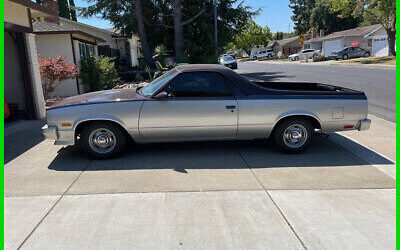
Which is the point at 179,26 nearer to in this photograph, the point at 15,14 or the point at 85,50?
the point at 85,50

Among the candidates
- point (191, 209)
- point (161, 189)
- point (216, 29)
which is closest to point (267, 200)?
point (191, 209)

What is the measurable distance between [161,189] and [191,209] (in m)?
0.69

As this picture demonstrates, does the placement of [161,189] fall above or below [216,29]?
below

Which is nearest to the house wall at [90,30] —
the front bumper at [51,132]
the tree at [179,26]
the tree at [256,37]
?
the tree at [179,26]

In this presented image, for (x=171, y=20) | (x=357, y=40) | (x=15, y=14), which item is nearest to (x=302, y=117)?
(x=15, y=14)

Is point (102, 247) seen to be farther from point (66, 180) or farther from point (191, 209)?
point (66, 180)

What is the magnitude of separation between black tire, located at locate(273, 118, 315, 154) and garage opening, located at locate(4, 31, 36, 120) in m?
7.03

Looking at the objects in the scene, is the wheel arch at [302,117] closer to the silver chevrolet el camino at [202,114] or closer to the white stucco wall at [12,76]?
the silver chevrolet el camino at [202,114]

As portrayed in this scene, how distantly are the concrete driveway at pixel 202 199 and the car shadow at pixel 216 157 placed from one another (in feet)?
0.06

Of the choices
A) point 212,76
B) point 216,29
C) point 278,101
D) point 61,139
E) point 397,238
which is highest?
point 216,29

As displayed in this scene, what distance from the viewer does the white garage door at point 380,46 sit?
133ft

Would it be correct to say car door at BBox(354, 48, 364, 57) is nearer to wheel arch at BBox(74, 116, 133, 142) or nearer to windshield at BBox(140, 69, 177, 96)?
windshield at BBox(140, 69, 177, 96)

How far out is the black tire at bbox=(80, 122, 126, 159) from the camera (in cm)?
534

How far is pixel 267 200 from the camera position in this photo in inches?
156
